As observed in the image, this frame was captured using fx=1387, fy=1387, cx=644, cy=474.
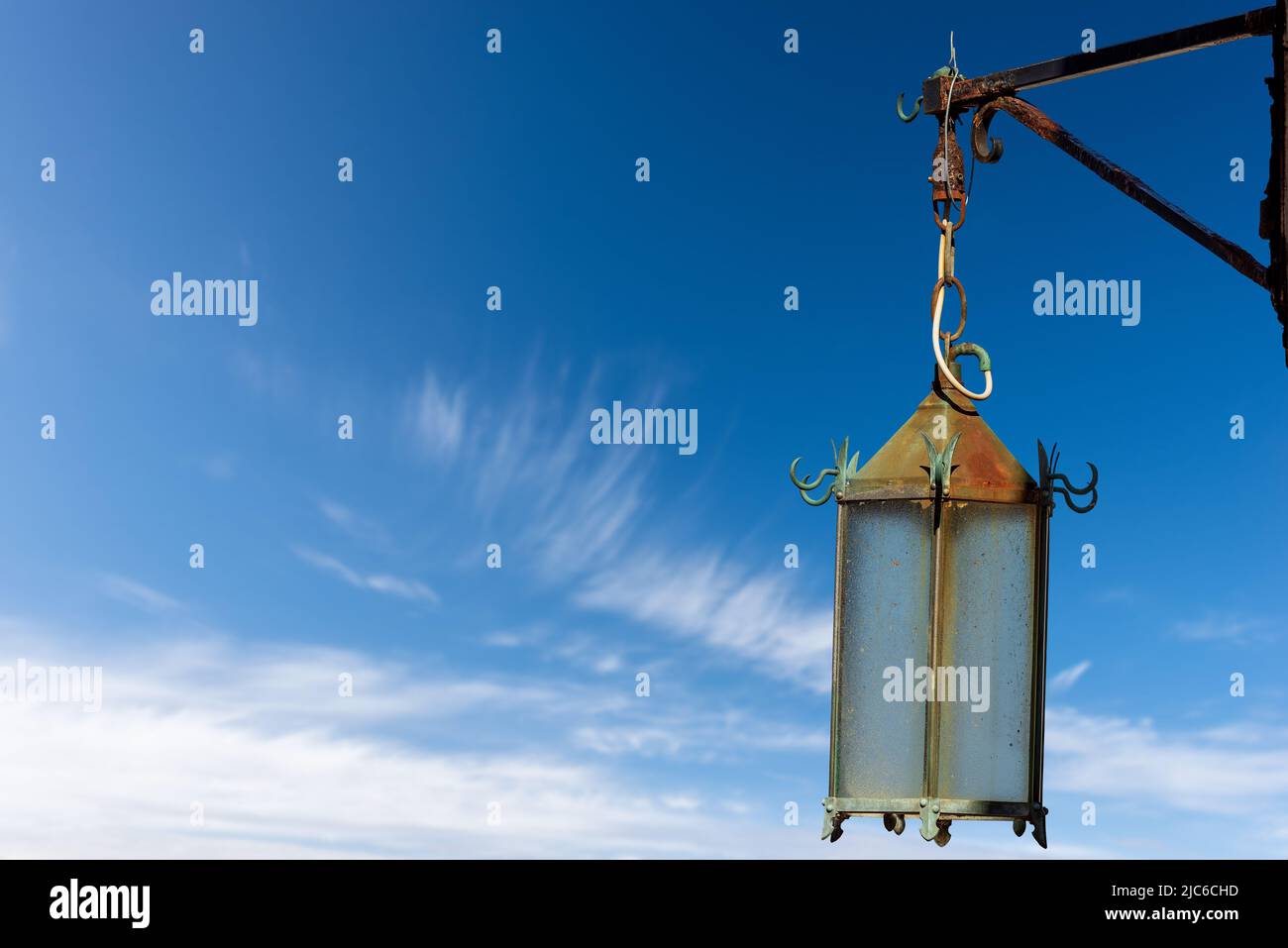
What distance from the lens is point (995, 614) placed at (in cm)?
574

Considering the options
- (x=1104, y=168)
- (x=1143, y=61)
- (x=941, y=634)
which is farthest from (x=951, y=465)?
(x=1143, y=61)

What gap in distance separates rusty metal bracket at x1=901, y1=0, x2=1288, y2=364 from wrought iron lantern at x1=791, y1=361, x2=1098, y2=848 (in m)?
1.11

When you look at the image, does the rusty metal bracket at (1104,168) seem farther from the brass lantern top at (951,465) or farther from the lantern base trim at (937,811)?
the lantern base trim at (937,811)

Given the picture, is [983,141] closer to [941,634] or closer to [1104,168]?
[1104,168]

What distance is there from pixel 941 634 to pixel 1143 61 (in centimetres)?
247

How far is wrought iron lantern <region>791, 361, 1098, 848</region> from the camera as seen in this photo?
5.64 m

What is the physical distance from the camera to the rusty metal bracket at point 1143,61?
16.1ft

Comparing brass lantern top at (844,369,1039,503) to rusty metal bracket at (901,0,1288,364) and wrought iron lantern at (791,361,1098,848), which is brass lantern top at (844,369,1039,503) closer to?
wrought iron lantern at (791,361,1098,848)

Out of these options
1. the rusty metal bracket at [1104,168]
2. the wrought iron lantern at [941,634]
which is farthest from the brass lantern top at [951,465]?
the rusty metal bracket at [1104,168]

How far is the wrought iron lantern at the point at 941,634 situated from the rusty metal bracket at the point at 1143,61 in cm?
111

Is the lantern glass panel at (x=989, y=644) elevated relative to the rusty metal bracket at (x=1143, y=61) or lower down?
lower down

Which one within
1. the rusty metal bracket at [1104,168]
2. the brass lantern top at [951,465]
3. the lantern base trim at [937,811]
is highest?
the rusty metal bracket at [1104,168]
